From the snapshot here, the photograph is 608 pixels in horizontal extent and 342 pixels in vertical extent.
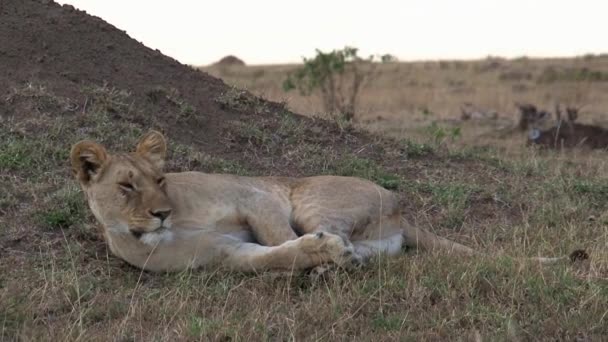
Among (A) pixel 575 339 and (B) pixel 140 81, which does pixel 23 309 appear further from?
(B) pixel 140 81

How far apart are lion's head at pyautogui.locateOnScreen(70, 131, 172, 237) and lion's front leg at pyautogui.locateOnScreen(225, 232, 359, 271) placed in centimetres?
48

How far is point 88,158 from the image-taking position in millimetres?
4945

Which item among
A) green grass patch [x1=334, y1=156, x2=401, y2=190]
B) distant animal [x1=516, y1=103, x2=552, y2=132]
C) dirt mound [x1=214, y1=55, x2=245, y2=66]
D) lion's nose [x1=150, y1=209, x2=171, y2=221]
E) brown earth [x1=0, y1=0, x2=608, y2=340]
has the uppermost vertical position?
lion's nose [x1=150, y1=209, x2=171, y2=221]

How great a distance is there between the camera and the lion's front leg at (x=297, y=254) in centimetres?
475

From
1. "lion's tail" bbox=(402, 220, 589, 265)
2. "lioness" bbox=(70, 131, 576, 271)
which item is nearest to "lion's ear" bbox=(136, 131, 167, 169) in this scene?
"lioness" bbox=(70, 131, 576, 271)

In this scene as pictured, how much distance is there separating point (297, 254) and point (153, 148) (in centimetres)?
104

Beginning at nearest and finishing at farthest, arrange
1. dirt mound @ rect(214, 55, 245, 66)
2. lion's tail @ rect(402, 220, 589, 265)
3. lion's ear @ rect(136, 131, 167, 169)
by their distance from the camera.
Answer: lion's ear @ rect(136, 131, 167, 169)
lion's tail @ rect(402, 220, 589, 265)
dirt mound @ rect(214, 55, 245, 66)

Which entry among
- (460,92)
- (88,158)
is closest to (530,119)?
(88,158)

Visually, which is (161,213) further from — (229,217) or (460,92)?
(460,92)

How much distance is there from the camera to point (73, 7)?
901 centimetres

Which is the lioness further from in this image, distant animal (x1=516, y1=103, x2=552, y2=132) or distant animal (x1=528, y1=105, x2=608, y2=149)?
distant animal (x1=516, y1=103, x2=552, y2=132)

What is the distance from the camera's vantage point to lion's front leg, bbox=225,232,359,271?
4754mm

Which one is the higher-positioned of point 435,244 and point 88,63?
point 88,63

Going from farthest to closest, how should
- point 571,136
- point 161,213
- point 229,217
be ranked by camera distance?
point 571,136 → point 229,217 → point 161,213
